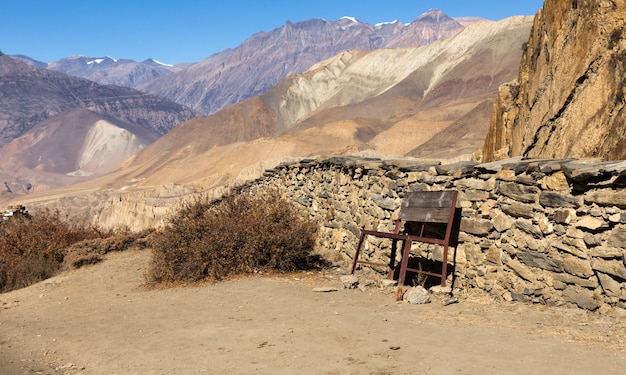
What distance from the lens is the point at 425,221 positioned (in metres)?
7.21

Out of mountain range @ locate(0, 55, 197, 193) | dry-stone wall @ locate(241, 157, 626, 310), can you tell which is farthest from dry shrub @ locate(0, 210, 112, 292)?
mountain range @ locate(0, 55, 197, 193)

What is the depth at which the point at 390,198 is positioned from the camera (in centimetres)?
861

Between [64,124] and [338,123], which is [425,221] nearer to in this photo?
[338,123]

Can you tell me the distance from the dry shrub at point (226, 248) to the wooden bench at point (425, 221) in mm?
1825

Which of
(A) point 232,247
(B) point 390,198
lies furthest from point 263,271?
(B) point 390,198

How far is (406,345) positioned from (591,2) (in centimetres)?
843

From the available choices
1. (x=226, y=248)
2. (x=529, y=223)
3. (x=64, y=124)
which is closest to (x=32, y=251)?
(x=226, y=248)

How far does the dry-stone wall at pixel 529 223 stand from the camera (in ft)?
17.5

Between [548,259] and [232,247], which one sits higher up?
[548,259]

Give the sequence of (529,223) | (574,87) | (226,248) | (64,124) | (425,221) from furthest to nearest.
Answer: (64,124) < (574,87) < (226,248) < (425,221) < (529,223)

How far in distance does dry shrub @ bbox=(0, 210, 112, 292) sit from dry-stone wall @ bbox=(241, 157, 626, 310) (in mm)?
7246

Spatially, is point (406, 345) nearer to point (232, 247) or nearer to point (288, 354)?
point (288, 354)

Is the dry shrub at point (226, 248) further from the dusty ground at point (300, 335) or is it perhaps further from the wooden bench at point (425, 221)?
the wooden bench at point (425, 221)

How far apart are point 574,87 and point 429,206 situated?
14.3ft
